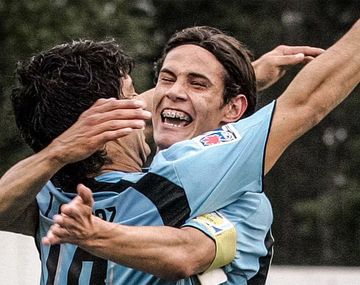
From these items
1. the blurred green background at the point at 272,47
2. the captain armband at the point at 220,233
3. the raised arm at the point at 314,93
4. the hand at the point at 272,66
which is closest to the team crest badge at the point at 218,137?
→ the raised arm at the point at 314,93

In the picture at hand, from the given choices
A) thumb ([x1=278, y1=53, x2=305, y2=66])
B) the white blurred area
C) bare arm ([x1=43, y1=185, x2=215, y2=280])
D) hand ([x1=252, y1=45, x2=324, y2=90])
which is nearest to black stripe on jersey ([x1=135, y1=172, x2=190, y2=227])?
bare arm ([x1=43, y1=185, x2=215, y2=280])

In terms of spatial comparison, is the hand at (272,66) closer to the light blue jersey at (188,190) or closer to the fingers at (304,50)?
the fingers at (304,50)

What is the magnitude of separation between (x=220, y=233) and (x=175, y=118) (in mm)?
761

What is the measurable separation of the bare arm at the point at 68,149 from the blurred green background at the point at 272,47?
9311 mm

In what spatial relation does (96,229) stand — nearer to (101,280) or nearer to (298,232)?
(101,280)

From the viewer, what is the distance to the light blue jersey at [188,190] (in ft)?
17.8

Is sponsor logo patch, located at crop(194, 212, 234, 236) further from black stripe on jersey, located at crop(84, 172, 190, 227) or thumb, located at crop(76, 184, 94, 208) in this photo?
thumb, located at crop(76, 184, 94, 208)

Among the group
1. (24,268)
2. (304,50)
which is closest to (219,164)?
(304,50)

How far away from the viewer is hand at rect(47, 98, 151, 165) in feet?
17.1

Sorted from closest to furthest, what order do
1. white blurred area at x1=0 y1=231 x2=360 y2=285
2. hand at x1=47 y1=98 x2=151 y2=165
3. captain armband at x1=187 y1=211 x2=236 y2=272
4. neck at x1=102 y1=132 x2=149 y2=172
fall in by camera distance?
1. hand at x1=47 y1=98 x2=151 y2=165
2. captain armband at x1=187 y1=211 x2=236 y2=272
3. neck at x1=102 y1=132 x2=149 y2=172
4. white blurred area at x1=0 y1=231 x2=360 y2=285

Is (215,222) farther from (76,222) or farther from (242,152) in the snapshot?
(76,222)

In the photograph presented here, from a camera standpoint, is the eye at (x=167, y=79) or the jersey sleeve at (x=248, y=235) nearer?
the jersey sleeve at (x=248, y=235)

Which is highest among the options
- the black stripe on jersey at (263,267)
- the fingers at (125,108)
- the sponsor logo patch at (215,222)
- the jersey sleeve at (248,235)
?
the fingers at (125,108)

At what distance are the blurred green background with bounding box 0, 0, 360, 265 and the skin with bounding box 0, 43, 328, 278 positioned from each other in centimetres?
933
